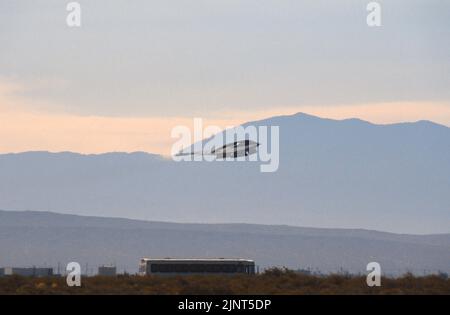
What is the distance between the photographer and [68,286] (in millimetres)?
108375

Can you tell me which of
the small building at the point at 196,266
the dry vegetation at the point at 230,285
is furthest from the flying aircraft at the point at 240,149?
the small building at the point at 196,266

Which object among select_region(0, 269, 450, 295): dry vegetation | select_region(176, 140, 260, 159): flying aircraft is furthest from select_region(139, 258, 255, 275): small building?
select_region(0, 269, 450, 295): dry vegetation

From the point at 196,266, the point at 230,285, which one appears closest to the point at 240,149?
the point at 230,285

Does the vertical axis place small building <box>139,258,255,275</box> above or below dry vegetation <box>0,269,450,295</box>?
above

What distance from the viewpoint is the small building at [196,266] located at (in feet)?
623

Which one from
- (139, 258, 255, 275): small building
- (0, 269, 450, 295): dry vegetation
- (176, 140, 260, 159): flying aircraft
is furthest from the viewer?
(139, 258, 255, 275): small building

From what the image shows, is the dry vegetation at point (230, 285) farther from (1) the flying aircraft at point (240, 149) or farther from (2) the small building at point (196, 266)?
(2) the small building at point (196, 266)

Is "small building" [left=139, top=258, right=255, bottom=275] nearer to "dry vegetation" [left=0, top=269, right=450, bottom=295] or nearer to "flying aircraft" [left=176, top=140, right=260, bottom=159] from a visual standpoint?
"flying aircraft" [left=176, top=140, right=260, bottom=159]

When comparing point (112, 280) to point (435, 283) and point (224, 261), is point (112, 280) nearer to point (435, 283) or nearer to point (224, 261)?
point (435, 283)

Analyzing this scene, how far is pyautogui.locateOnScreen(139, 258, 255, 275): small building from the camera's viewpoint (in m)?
190

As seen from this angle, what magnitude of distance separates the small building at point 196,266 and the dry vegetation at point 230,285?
6886 cm

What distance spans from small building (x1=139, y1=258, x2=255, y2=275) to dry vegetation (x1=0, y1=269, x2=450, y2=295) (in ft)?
226
